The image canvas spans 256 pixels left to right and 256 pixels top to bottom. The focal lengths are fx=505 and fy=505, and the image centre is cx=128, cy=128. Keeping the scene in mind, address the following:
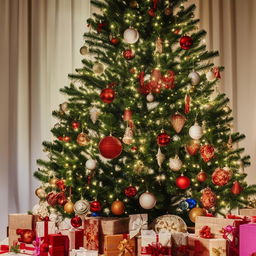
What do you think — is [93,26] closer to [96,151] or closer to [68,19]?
[96,151]

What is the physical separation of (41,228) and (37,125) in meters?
1.72

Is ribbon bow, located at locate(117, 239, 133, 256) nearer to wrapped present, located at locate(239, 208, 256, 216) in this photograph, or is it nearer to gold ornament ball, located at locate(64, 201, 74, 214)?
gold ornament ball, located at locate(64, 201, 74, 214)

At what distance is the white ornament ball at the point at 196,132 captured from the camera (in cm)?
271

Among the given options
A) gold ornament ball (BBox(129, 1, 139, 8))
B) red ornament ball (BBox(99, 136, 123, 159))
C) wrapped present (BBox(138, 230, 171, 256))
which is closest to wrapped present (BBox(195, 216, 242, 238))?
wrapped present (BBox(138, 230, 171, 256))

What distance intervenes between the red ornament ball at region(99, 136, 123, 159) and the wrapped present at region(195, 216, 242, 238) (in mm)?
549

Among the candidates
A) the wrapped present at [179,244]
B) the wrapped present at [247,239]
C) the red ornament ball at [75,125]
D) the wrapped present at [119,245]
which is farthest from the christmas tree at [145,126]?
the wrapped present at [247,239]

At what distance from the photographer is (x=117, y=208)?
2727 mm

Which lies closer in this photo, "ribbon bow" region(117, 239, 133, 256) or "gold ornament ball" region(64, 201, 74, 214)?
"ribbon bow" region(117, 239, 133, 256)

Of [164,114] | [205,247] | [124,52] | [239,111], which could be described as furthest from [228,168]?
[239,111]

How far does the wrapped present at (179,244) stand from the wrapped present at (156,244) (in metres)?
0.07

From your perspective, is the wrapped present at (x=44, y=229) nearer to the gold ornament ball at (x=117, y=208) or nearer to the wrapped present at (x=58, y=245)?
the wrapped present at (x=58, y=245)

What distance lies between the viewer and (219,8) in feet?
14.6

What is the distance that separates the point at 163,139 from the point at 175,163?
0.15 meters

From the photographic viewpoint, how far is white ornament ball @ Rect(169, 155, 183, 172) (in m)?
2.71
